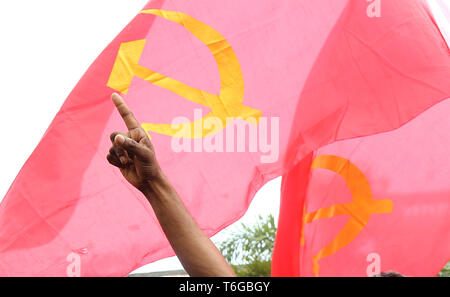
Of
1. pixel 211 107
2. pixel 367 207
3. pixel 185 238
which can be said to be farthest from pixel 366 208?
pixel 185 238

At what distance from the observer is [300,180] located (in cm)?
256

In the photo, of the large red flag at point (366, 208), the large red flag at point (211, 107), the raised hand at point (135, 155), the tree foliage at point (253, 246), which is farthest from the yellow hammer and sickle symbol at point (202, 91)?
the tree foliage at point (253, 246)

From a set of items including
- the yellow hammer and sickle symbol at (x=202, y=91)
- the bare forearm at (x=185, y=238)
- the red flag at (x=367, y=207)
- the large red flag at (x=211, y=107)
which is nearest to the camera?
the bare forearm at (x=185, y=238)

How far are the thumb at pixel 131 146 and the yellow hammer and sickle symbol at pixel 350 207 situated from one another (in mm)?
1620

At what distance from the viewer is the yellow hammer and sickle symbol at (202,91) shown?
226cm

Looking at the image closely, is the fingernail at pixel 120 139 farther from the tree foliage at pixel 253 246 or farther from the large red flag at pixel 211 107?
the tree foliage at pixel 253 246

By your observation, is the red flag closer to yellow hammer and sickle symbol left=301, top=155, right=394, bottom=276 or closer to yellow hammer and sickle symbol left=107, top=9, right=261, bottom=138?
yellow hammer and sickle symbol left=301, top=155, right=394, bottom=276

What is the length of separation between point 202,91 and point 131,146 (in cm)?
130

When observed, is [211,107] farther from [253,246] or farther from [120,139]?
[253,246]

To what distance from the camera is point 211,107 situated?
228 centimetres

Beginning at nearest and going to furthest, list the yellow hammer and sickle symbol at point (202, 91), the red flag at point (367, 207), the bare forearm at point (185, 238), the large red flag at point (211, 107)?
the bare forearm at point (185, 238) < the large red flag at point (211, 107) < the yellow hammer and sickle symbol at point (202, 91) < the red flag at point (367, 207)

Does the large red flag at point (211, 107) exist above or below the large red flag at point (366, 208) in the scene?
above

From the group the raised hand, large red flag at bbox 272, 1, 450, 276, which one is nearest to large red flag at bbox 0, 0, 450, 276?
large red flag at bbox 272, 1, 450, 276
